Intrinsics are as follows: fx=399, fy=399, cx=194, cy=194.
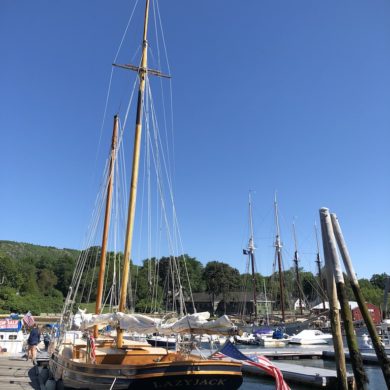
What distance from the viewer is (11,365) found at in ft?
76.8

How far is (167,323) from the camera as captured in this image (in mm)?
15391

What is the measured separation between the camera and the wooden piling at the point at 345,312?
1335 centimetres

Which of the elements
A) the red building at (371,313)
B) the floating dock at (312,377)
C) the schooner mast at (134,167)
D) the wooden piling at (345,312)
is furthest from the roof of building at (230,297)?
the wooden piling at (345,312)

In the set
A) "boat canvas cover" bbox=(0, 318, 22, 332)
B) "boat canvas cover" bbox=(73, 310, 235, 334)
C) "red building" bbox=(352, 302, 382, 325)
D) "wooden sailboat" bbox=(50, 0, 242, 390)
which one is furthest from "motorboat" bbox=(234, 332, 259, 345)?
"boat canvas cover" bbox=(73, 310, 235, 334)

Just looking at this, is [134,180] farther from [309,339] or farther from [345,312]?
[309,339]

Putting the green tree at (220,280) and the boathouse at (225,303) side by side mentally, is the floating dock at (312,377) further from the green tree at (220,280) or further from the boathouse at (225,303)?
the boathouse at (225,303)

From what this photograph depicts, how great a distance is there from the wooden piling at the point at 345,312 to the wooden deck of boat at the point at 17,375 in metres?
12.7

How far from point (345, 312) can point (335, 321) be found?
50 centimetres

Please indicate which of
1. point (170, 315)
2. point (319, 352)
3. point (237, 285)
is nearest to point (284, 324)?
point (319, 352)

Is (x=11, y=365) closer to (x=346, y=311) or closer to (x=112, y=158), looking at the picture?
(x=112, y=158)

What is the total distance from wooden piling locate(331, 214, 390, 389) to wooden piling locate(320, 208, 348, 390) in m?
0.85

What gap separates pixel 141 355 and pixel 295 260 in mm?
65611

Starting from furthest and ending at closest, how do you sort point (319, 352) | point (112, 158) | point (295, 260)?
1. point (295, 260)
2. point (319, 352)
3. point (112, 158)

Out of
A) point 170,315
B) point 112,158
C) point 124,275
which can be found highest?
point 112,158
